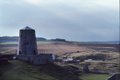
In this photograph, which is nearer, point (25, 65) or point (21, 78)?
point (21, 78)

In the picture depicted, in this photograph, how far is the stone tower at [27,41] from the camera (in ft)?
207

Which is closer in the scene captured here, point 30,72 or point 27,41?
point 30,72

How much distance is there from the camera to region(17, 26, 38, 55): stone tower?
207ft

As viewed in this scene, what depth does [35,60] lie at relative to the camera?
58.1 m

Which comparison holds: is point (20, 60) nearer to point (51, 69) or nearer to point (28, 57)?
point (28, 57)

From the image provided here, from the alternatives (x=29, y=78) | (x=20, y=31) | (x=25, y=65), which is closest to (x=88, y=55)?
(x=20, y=31)

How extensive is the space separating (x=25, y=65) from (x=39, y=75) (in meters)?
4.79

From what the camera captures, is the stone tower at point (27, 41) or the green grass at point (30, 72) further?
the stone tower at point (27, 41)

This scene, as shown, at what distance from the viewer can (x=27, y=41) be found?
6353 centimetres

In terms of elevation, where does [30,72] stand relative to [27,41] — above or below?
below

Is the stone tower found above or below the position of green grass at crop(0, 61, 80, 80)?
above

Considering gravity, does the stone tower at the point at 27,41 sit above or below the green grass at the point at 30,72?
above

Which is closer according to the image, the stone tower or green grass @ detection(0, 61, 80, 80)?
green grass @ detection(0, 61, 80, 80)

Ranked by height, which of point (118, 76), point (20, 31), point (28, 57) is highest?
point (20, 31)
